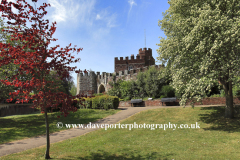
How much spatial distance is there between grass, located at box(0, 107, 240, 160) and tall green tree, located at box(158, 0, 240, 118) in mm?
1779

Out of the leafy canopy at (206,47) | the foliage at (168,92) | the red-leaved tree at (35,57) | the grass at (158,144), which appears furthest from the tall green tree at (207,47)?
the foliage at (168,92)

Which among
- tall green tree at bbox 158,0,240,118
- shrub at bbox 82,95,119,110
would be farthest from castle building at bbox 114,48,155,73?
tall green tree at bbox 158,0,240,118

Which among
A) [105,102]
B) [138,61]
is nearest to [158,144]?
[105,102]

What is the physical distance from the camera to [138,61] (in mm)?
37688

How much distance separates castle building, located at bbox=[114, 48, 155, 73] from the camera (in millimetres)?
37469

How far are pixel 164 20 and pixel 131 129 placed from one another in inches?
328

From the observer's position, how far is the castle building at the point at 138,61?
3747 cm

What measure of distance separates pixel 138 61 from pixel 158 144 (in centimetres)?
3123

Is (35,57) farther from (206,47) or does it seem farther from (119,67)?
(119,67)

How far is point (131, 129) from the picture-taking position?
10.0 metres

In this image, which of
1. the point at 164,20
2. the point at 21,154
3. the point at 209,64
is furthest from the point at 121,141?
the point at 164,20

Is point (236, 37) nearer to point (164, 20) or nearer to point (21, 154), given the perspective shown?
point (164, 20)

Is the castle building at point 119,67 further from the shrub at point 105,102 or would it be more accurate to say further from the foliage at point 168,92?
the shrub at point 105,102

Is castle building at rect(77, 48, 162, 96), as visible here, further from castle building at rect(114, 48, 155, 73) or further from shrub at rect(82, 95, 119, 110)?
shrub at rect(82, 95, 119, 110)
